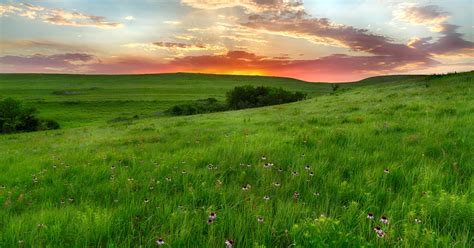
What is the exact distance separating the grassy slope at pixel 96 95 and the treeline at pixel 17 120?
7.27 meters

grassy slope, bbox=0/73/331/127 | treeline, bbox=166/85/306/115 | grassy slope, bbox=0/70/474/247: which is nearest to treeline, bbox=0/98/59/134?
grassy slope, bbox=0/73/331/127

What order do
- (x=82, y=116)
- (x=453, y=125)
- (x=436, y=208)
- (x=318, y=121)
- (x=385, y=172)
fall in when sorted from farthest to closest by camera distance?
(x=82, y=116)
(x=318, y=121)
(x=453, y=125)
(x=385, y=172)
(x=436, y=208)

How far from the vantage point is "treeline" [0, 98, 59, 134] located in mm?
54744

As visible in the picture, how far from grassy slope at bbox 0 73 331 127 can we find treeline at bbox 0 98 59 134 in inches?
286

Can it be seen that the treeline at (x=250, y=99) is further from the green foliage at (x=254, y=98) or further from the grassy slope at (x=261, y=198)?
Answer: the grassy slope at (x=261, y=198)

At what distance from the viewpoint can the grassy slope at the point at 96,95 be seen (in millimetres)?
82375

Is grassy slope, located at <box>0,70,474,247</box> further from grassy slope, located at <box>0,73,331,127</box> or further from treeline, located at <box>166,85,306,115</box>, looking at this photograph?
treeline, located at <box>166,85,306,115</box>

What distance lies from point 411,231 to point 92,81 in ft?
690

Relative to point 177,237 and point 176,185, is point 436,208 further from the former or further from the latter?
point 176,185

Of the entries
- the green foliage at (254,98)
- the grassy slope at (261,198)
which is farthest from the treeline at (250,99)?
the grassy slope at (261,198)

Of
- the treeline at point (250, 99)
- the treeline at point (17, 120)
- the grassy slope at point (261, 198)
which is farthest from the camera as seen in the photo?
the treeline at point (250, 99)

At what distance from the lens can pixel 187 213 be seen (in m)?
3.07

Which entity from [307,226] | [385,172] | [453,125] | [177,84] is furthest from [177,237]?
[177,84]

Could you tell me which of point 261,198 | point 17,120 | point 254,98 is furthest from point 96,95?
point 261,198
